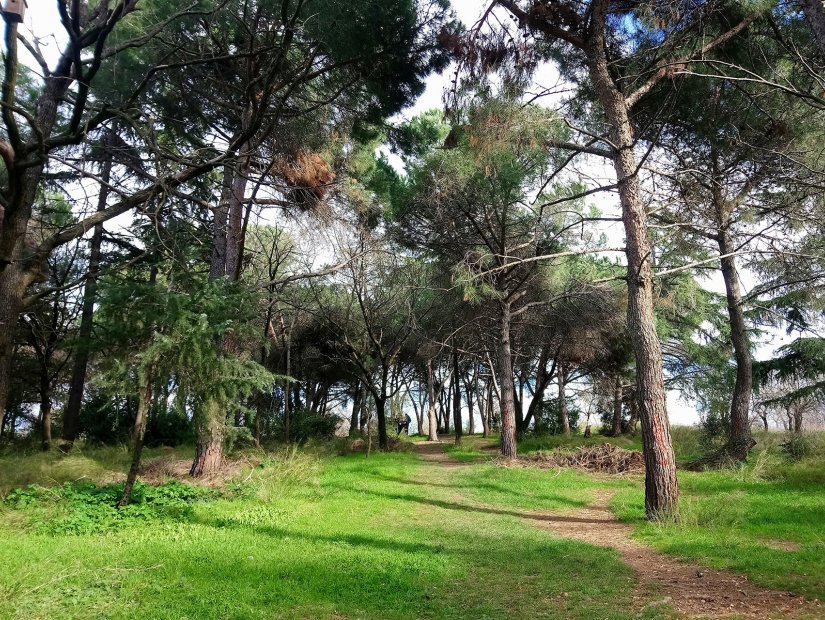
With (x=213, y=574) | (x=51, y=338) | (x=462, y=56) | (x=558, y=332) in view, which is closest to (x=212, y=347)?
(x=213, y=574)

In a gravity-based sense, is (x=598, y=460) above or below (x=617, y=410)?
below

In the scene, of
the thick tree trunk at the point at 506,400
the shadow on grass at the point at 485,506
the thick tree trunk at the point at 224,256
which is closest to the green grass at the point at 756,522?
the shadow on grass at the point at 485,506

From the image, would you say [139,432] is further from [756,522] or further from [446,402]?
[446,402]

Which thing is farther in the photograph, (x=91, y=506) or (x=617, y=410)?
(x=617, y=410)

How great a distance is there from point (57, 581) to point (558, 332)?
17064 millimetres

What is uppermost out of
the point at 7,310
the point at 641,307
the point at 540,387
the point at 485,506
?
the point at 641,307

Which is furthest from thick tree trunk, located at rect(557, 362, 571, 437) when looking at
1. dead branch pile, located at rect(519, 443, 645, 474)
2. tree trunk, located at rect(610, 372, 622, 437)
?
dead branch pile, located at rect(519, 443, 645, 474)

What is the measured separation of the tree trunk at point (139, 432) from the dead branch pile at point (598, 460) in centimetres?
964

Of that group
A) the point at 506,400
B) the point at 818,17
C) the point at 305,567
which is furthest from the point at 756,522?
the point at 506,400

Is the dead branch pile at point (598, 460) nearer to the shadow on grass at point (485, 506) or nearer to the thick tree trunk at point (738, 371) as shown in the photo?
the thick tree trunk at point (738, 371)

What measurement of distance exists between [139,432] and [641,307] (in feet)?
24.4

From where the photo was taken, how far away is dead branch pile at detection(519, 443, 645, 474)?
12242 millimetres

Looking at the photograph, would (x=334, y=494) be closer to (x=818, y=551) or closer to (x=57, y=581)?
(x=57, y=581)

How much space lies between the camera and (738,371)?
1213 centimetres
